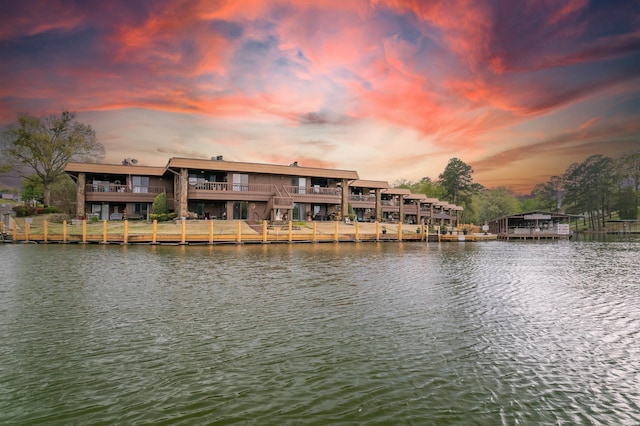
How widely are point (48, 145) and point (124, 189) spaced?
17235mm

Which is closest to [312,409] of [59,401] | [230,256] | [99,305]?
[59,401]

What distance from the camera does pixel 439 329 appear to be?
9.09m

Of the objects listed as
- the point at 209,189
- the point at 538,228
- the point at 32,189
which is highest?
the point at 32,189

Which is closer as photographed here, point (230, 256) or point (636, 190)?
point (230, 256)

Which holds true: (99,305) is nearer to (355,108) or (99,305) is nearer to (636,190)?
(355,108)

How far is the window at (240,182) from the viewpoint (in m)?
42.9

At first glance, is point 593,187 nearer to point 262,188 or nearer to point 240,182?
point 262,188

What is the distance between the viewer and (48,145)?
50406mm

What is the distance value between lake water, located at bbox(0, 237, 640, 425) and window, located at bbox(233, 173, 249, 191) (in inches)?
1120

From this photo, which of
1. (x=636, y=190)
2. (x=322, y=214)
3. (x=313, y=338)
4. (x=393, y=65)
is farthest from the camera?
(x=636, y=190)

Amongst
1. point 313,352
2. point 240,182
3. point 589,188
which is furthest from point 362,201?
point 589,188

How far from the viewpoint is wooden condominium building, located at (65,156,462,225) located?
41.2 metres

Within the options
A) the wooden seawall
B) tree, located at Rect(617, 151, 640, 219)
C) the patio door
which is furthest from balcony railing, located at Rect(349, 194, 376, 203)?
tree, located at Rect(617, 151, 640, 219)

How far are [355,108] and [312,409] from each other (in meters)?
50.4
